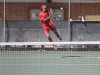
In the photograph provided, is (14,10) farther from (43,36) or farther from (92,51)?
(92,51)

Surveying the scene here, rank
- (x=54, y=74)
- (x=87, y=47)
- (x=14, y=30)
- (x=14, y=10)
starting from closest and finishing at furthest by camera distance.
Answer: (x=54, y=74) < (x=87, y=47) < (x=14, y=30) < (x=14, y=10)

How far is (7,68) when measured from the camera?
8.39 m

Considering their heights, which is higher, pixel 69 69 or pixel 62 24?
pixel 62 24

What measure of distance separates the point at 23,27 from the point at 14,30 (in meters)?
0.49

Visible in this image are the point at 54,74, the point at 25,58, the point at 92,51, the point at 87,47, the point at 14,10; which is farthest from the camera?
the point at 14,10

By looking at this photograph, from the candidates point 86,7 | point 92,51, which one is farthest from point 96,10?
point 92,51

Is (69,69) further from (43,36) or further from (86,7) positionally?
(86,7)

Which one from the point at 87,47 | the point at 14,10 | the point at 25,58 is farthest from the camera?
the point at 14,10

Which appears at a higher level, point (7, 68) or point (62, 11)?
point (62, 11)

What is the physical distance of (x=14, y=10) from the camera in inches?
866

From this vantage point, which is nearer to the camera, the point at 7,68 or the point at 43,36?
the point at 7,68

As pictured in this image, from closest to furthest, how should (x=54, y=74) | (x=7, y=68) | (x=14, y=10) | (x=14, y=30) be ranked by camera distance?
(x=54, y=74), (x=7, y=68), (x=14, y=30), (x=14, y=10)

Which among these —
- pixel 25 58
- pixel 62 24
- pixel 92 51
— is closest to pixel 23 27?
pixel 62 24

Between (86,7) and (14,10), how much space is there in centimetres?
417
